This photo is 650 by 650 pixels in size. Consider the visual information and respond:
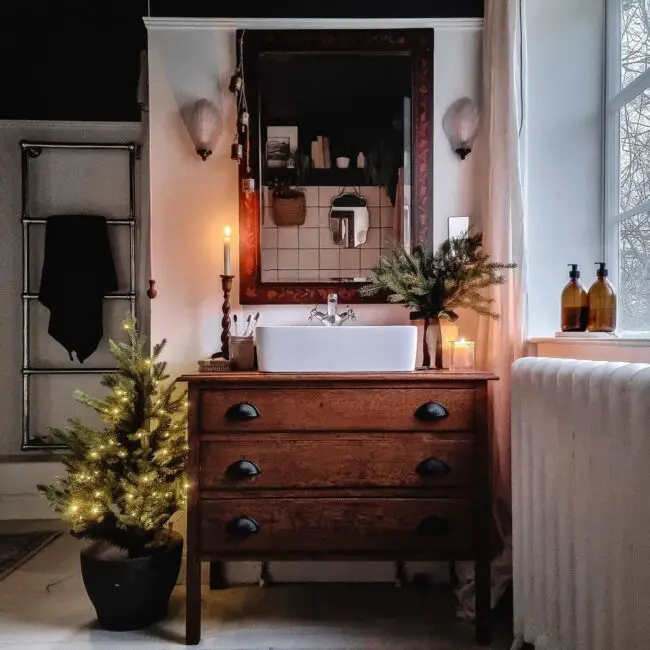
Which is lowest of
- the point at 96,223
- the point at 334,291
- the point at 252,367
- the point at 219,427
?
the point at 219,427

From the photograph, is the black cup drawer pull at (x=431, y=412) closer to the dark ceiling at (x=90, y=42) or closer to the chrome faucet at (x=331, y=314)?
the chrome faucet at (x=331, y=314)

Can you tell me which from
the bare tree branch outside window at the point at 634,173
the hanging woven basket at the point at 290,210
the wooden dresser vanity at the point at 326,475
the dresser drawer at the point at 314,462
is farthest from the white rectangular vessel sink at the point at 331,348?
the bare tree branch outside window at the point at 634,173

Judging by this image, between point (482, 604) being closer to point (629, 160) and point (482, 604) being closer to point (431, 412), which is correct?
point (431, 412)

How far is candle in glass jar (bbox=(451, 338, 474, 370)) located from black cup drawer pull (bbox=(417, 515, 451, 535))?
521 millimetres

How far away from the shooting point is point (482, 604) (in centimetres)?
189

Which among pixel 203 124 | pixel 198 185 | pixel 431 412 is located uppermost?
pixel 203 124

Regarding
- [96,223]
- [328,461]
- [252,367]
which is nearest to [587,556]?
[328,461]

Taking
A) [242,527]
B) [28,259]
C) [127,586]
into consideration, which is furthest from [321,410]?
[28,259]

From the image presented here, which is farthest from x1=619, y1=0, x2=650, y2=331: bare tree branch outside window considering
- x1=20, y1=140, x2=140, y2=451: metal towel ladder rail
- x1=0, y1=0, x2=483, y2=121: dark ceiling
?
x1=20, y1=140, x2=140, y2=451: metal towel ladder rail

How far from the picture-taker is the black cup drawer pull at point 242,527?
6.06 feet

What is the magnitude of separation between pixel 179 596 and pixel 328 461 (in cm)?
85

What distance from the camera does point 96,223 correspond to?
11.4 feet

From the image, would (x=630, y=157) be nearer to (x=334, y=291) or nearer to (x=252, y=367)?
(x=334, y=291)

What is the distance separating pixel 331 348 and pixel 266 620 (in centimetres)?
93
